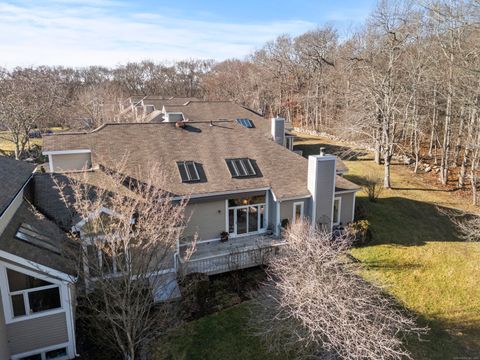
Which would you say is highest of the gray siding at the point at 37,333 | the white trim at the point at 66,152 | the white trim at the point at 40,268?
the white trim at the point at 66,152

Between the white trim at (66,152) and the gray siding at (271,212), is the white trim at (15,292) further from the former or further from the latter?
the gray siding at (271,212)

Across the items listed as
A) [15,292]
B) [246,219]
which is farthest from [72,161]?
[246,219]

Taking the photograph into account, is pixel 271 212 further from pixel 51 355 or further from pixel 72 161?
pixel 51 355

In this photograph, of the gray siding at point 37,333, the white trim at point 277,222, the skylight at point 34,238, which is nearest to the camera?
the gray siding at point 37,333

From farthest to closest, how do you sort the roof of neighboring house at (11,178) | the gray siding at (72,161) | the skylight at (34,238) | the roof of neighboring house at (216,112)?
the roof of neighboring house at (216,112) → the gray siding at (72,161) → the roof of neighboring house at (11,178) → the skylight at (34,238)

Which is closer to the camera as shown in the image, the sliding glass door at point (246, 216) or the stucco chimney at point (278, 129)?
the sliding glass door at point (246, 216)

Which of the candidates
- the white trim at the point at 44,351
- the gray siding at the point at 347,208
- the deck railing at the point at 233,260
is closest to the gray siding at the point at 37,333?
the white trim at the point at 44,351

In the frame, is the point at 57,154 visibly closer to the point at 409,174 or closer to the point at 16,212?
the point at 16,212

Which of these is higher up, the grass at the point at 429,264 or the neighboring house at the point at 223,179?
the neighboring house at the point at 223,179
